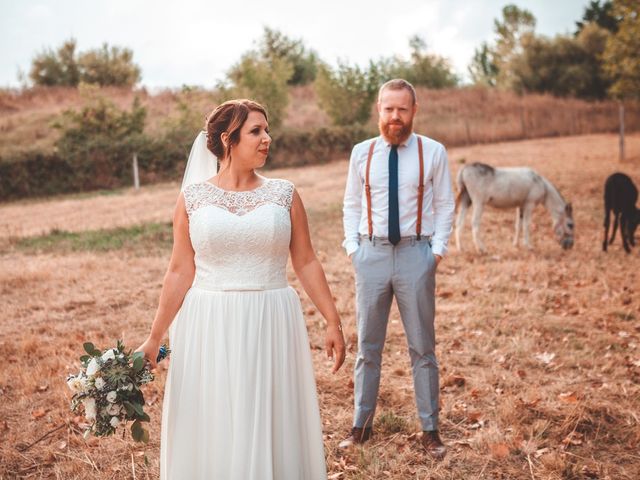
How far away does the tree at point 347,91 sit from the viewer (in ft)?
97.7

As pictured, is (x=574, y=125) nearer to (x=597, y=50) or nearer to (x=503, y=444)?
(x=597, y=50)

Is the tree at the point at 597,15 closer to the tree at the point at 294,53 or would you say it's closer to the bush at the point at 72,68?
the tree at the point at 294,53

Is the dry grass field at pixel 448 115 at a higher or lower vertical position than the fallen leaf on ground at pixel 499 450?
higher

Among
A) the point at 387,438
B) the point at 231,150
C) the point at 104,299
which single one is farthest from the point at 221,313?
the point at 104,299

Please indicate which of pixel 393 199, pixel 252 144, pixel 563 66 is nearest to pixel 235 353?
pixel 252 144

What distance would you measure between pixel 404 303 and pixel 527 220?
27.3 ft

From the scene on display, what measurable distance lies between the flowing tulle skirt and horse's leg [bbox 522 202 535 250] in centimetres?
930

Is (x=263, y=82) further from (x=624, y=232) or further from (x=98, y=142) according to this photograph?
(x=624, y=232)

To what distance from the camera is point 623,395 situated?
485cm

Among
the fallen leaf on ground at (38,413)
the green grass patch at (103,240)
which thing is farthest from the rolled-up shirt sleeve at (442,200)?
the green grass patch at (103,240)

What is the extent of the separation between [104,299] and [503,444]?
6046 millimetres

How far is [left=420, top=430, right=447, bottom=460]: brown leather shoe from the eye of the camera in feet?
13.1

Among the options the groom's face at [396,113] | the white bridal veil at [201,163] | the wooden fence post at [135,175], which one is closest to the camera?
the white bridal veil at [201,163]

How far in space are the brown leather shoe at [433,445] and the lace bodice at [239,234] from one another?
72.6 inches
